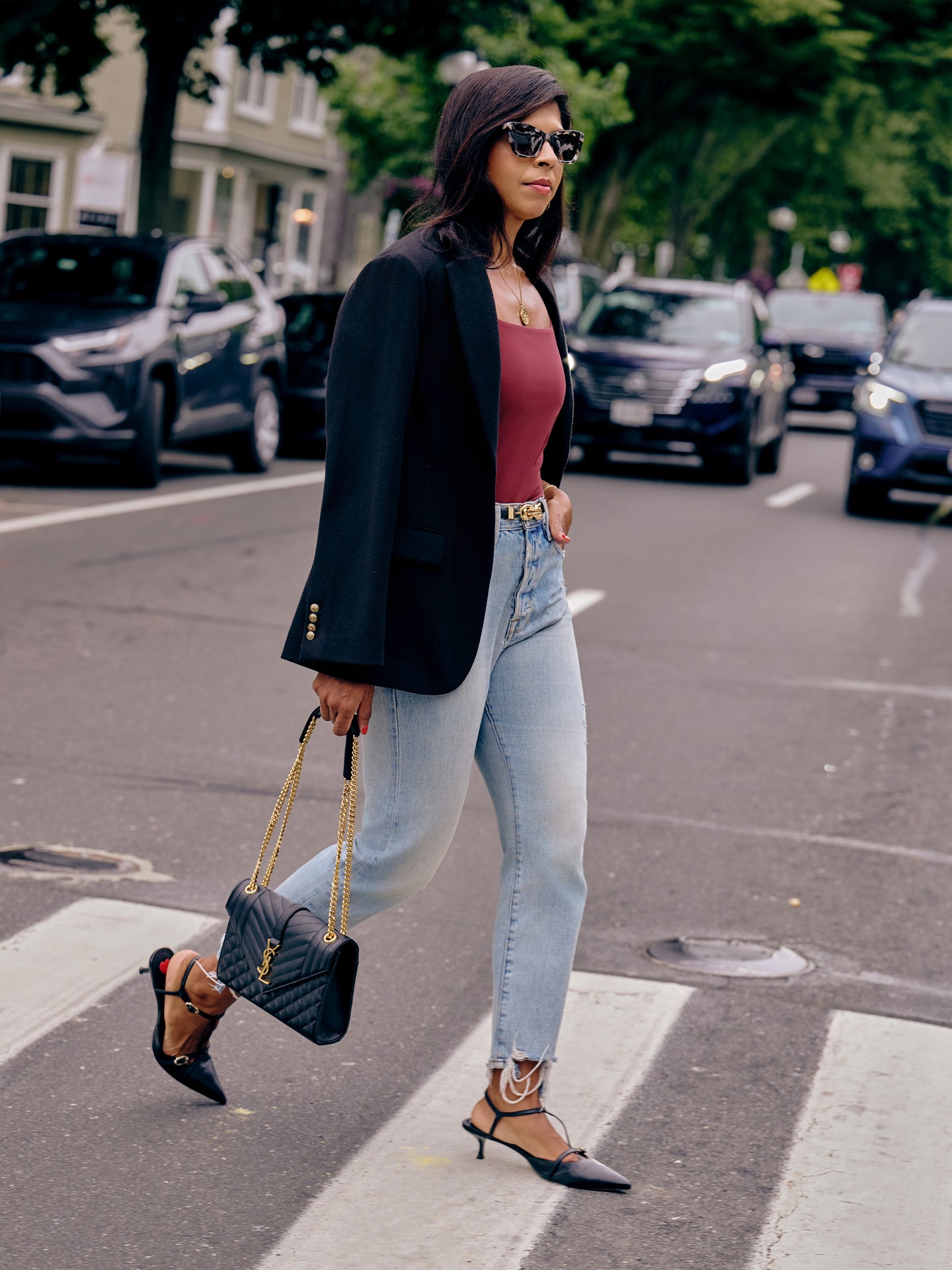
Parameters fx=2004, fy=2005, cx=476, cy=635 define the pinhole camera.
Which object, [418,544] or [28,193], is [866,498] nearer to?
[418,544]

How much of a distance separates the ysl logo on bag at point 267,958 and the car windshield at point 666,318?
15291 mm

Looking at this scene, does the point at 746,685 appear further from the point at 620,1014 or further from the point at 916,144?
the point at 916,144

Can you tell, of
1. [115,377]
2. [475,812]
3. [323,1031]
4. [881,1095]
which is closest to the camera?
[323,1031]

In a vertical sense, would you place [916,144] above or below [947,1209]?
above

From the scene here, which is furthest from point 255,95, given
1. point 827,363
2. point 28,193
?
point 827,363

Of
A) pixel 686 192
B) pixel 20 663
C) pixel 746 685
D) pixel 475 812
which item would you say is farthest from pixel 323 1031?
pixel 686 192

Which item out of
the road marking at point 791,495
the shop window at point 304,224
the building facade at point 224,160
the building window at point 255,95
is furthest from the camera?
the shop window at point 304,224

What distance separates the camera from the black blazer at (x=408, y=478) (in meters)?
3.26

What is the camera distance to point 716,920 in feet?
17.2

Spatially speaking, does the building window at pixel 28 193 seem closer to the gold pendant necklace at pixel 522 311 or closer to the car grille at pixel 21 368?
the car grille at pixel 21 368

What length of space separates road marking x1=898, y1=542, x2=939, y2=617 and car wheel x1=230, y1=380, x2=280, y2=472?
535 centimetres

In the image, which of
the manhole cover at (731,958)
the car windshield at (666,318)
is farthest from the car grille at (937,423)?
the manhole cover at (731,958)

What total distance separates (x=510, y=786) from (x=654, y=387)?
47.5 ft

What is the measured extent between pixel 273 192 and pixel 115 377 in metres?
32.3
